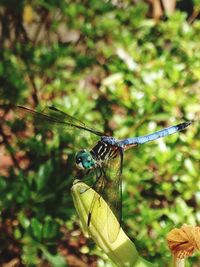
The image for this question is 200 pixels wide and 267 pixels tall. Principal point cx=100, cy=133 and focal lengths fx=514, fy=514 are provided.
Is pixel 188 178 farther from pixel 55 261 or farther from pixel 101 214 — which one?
pixel 101 214

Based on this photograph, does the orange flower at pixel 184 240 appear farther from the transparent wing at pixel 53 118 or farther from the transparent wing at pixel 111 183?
the transparent wing at pixel 53 118

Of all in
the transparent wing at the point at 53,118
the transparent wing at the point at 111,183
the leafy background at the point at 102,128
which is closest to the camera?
the transparent wing at the point at 111,183

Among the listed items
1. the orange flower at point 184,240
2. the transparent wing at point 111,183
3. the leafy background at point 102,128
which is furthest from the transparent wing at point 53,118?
the orange flower at point 184,240

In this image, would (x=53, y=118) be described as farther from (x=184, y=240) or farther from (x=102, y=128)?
(x=184, y=240)

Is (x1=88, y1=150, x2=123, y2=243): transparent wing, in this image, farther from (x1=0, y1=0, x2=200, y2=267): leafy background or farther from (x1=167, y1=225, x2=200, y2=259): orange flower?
(x1=0, y1=0, x2=200, y2=267): leafy background

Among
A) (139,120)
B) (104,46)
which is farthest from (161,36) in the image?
(139,120)
